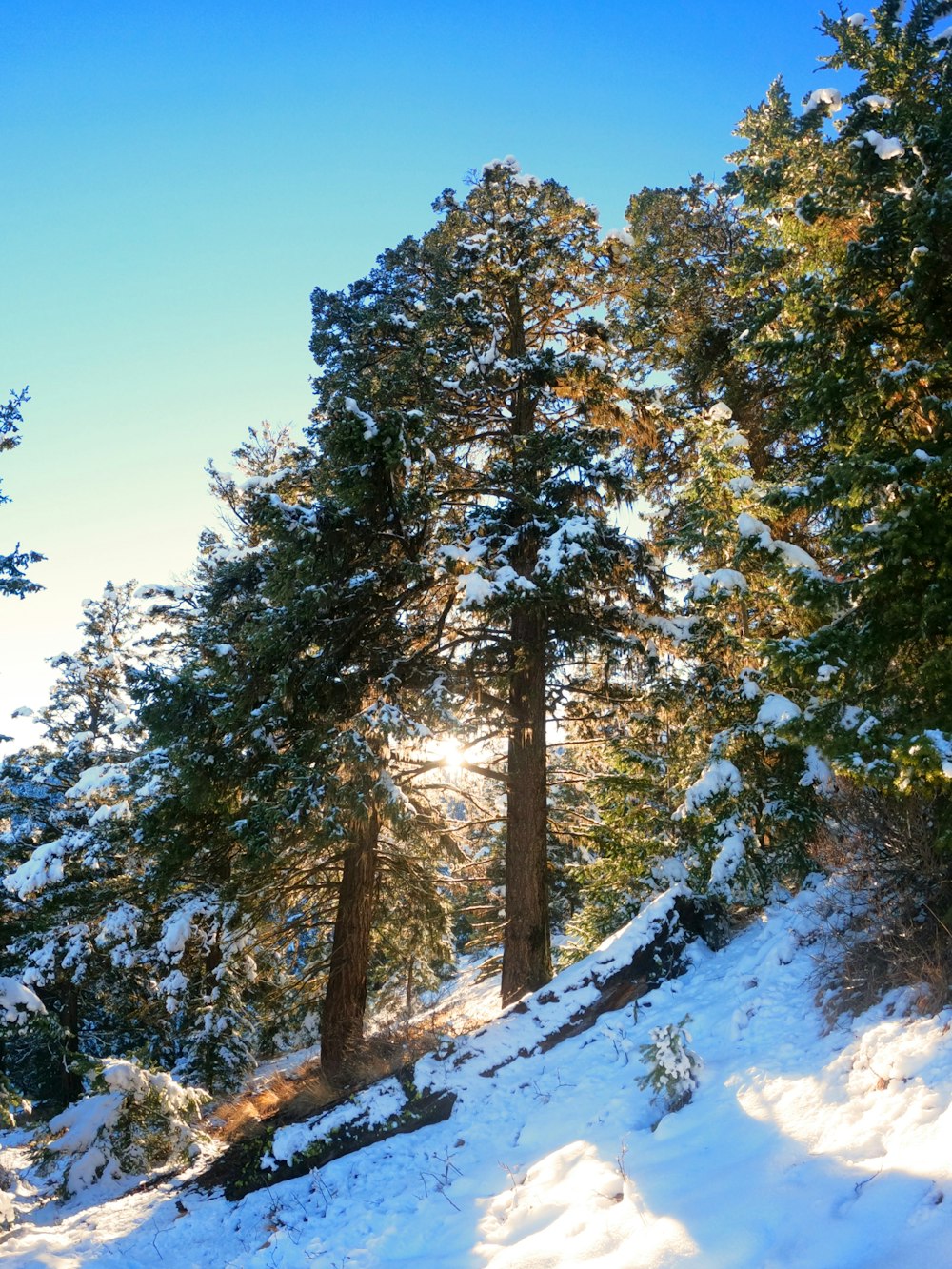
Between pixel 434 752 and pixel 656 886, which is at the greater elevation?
pixel 434 752

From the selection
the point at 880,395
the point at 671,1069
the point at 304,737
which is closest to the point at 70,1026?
the point at 304,737

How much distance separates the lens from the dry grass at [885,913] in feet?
18.8

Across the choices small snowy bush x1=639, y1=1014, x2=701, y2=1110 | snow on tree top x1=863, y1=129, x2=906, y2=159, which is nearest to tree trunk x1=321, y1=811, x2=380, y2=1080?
small snowy bush x1=639, y1=1014, x2=701, y2=1110

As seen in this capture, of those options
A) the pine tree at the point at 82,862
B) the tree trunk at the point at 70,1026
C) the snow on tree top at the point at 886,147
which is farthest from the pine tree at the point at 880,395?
the tree trunk at the point at 70,1026

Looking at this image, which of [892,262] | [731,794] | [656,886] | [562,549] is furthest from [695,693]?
[892,262]

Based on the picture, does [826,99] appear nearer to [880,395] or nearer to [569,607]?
[880,395]

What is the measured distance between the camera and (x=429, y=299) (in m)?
12.5

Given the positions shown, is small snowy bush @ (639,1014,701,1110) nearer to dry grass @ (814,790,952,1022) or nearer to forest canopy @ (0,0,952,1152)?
dry grass @ (814,790,952,1022)

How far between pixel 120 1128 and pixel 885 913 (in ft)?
36.7

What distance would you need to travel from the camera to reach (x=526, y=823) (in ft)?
35.1

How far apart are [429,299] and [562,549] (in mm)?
5675

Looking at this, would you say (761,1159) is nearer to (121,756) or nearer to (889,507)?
(889,507)

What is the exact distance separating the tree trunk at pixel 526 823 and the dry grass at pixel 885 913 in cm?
422

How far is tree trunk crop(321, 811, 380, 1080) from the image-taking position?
1159 cm
